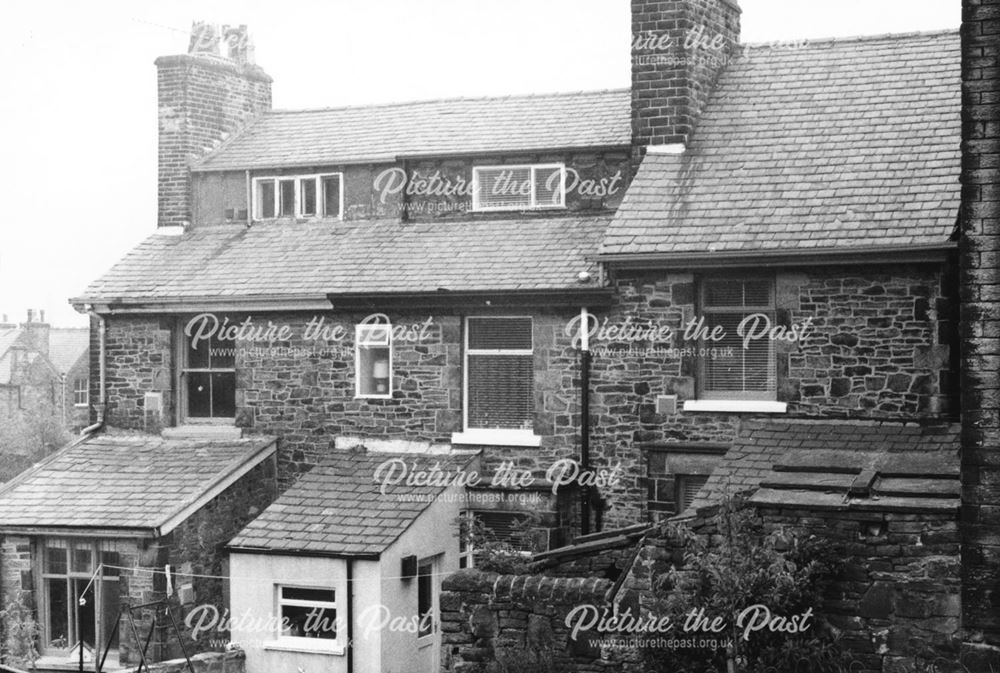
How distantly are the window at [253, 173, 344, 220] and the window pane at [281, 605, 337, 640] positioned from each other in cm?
716

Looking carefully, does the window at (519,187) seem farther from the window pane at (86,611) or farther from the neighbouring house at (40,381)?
the neighbouring house at (40,381)

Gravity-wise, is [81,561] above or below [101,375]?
below

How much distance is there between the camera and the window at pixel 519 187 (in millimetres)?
20781

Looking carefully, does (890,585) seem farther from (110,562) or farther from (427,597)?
(110,562)

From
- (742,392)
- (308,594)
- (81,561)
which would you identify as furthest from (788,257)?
(81,561)

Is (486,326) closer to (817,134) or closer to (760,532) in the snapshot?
(817,134)

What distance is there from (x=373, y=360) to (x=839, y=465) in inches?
319

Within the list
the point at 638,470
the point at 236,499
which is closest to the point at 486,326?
the point at 638,470

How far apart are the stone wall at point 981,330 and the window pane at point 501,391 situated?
8.72 meters

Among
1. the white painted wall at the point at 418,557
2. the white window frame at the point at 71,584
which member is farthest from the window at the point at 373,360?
the white window frame at the point at 71,584

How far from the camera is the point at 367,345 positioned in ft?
65.3

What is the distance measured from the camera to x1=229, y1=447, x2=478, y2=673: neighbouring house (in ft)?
56.6

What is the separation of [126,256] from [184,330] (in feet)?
6.70

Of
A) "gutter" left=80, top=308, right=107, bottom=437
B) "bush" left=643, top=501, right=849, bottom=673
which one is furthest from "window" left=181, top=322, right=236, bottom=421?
"bush" left=643, top=501, right=849, bottom=673
